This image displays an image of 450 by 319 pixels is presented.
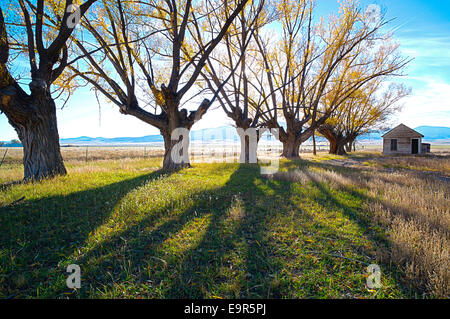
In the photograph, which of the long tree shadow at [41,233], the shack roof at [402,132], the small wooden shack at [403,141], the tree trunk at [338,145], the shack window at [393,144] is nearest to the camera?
the long tree shadow at [41,233]

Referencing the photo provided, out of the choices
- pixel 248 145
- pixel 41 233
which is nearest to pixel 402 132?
pixel 248 145

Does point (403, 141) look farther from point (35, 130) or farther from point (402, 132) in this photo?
point (35, 130)

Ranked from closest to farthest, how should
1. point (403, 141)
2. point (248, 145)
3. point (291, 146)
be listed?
point (248, 145) < point (291, 146) < point (403, 141)

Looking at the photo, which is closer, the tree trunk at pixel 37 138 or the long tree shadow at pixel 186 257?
the long tree shadow at pixel 186 257

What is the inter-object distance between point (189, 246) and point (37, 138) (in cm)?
745

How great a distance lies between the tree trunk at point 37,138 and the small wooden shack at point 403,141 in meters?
40.3

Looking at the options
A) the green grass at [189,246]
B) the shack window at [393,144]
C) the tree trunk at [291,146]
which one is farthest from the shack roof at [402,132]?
the green grass at [189,246]

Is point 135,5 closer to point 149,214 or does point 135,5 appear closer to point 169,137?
point 169,137

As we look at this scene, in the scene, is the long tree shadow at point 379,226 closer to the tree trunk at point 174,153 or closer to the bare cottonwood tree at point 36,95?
the tree trunk at point 174,153

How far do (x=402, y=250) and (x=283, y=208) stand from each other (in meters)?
1.96

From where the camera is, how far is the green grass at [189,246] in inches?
74.6

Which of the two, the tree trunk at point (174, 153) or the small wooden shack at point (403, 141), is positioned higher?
the small wooden shack at point (403, 141)

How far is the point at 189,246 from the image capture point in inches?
102

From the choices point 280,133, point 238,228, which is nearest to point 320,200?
point 238,228
